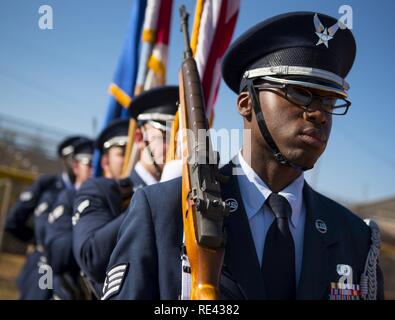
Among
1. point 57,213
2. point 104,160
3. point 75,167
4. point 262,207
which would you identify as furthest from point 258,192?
point 75,167

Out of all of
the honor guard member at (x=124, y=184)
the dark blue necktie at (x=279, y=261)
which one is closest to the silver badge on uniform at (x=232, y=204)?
the dark blue necktie at (x=279, y=261)

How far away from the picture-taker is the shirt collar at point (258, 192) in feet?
6.70

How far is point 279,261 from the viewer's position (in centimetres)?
191

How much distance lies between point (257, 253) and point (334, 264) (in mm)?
337

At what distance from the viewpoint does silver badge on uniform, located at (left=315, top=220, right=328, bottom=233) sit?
2.09 meters

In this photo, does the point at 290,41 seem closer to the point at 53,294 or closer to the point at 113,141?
the point at 113,141

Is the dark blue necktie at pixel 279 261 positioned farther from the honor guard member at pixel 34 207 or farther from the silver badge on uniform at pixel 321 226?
the honor guard member at pixel 34 207

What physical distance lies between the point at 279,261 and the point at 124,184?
173 cm

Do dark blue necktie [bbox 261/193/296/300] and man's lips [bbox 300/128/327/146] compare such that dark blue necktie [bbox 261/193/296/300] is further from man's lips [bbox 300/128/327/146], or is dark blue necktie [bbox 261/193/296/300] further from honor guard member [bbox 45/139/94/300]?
honor guard member [bbox 45/139/94/300]

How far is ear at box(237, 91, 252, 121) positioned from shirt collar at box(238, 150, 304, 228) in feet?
0.63

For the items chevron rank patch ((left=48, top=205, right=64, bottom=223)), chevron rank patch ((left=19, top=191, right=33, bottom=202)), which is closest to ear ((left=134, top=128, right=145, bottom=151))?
chevron rank patch ((left=48, top=205, right=64, bottom=223))

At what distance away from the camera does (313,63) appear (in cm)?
206

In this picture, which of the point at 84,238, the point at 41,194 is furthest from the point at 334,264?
the point at 41,194

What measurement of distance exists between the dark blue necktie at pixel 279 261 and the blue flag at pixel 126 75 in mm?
3341
